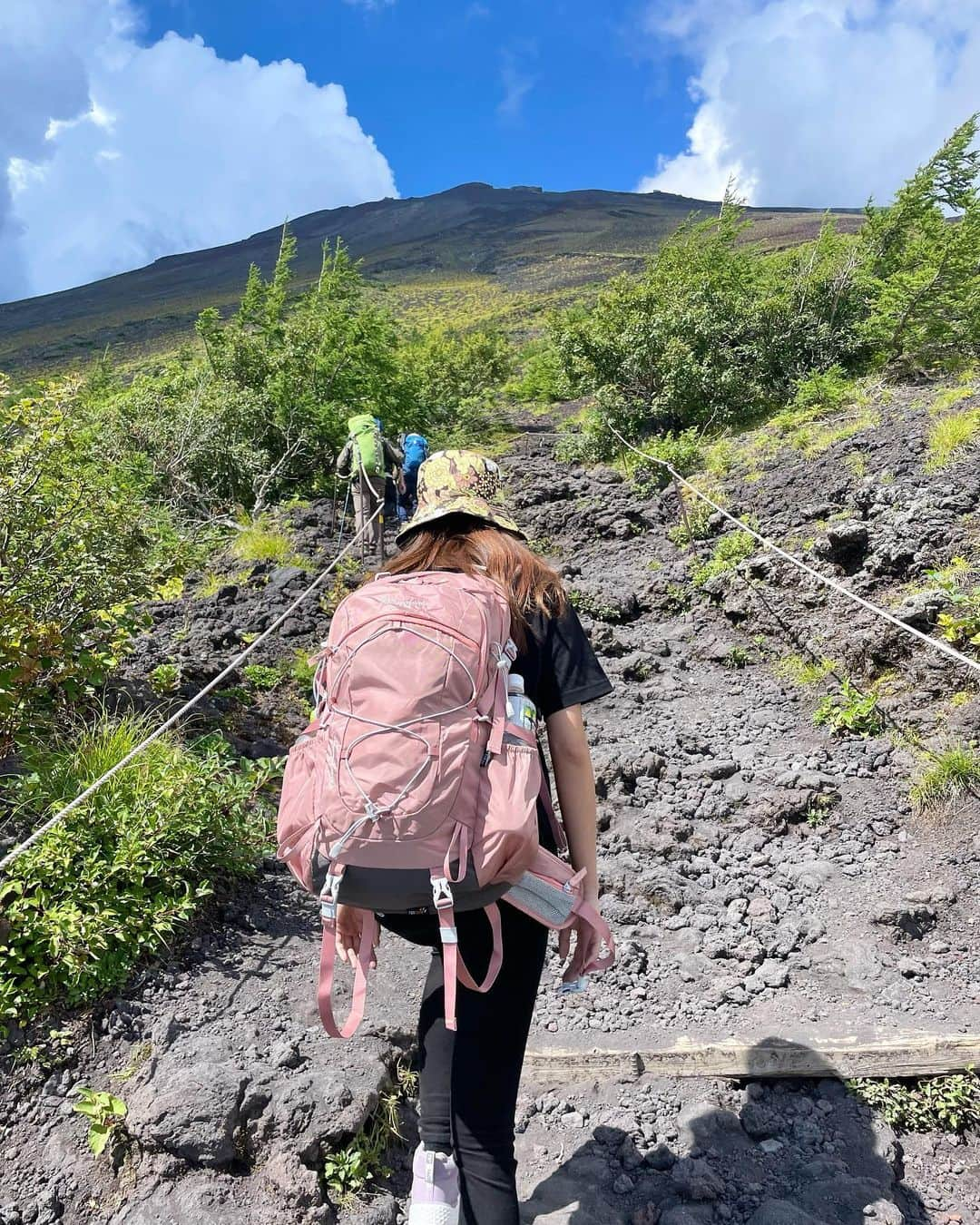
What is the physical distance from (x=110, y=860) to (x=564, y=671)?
2.04 metres

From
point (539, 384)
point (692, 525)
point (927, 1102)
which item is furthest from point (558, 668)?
point (539, 384)

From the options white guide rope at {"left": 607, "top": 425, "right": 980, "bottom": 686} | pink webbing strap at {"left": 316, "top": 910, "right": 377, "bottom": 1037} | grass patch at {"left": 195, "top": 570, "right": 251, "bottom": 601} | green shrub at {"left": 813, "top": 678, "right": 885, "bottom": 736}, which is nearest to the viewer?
pink webbing strap at {"left": 316, "top": 910, "right": 377, "bottom": 1037}

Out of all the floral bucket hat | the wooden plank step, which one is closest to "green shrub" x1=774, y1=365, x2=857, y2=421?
the wooden plank step

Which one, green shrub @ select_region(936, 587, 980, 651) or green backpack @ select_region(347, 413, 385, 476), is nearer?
green shrub @ select_region(936, 587, 980, 651)

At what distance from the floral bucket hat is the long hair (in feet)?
0.07

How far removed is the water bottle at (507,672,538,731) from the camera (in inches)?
56.9

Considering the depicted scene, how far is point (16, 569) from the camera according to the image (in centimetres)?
357

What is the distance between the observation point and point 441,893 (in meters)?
1.27

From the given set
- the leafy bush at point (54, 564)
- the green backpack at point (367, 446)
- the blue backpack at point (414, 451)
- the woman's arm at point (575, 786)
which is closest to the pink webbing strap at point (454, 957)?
the woman's arm at point (575, 786)

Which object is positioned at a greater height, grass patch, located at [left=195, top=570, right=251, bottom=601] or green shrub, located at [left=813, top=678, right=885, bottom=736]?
grass patch, located at [left=195, top=570, right=251, bottom=601]

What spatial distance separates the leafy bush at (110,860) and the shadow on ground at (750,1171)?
1543 mm

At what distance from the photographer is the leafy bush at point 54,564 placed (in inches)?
134

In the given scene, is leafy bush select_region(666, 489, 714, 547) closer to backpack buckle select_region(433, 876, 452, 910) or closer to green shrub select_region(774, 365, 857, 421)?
green shrub select_region(774, 365, 857, 421)

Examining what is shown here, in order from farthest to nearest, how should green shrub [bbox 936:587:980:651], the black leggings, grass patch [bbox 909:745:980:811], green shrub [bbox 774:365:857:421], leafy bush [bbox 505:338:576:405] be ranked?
leafy bush [bbox 505:338:576:405]
green shrub [bbox 774:365:857:421]
green shrub [bbox 936:587:980:651]
grass patch [bbox 909:745:980:811]
the black leggings
